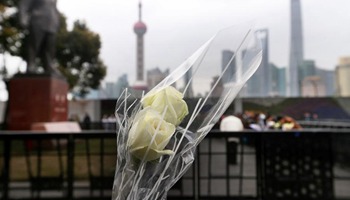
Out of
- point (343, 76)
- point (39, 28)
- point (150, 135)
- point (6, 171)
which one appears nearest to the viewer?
point (150, 135)

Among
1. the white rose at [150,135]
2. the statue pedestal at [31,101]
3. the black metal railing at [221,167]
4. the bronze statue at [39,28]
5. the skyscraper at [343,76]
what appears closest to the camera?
the white rose at [150,135]

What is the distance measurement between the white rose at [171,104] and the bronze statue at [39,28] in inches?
354

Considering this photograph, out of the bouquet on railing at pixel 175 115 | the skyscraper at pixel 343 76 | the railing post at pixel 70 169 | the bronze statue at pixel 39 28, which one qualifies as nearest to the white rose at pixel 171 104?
the bouquet on railing at pixel 175 115

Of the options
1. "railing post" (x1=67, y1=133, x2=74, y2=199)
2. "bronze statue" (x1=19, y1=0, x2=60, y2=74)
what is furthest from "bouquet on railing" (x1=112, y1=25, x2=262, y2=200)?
"bronze statue" (x1=19, y1=0, x2=60, y2=74)

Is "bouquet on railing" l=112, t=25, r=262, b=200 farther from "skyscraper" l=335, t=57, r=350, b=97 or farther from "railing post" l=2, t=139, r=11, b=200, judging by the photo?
"skyscraper" l=335, t=57, r=350, b=97

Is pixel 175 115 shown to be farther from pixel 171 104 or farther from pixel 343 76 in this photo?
pixel 343 76

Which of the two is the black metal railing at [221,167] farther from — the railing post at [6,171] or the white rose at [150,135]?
the white rose at [150,135]

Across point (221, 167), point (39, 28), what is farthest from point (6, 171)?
point (39, 28)

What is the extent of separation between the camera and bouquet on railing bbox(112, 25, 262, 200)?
69cm

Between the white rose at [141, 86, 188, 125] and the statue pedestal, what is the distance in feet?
27.7

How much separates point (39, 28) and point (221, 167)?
24.7ft

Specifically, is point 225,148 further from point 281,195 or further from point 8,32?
point 8,32

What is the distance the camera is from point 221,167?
303 centimetres

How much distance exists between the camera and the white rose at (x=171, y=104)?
70 centimetres
